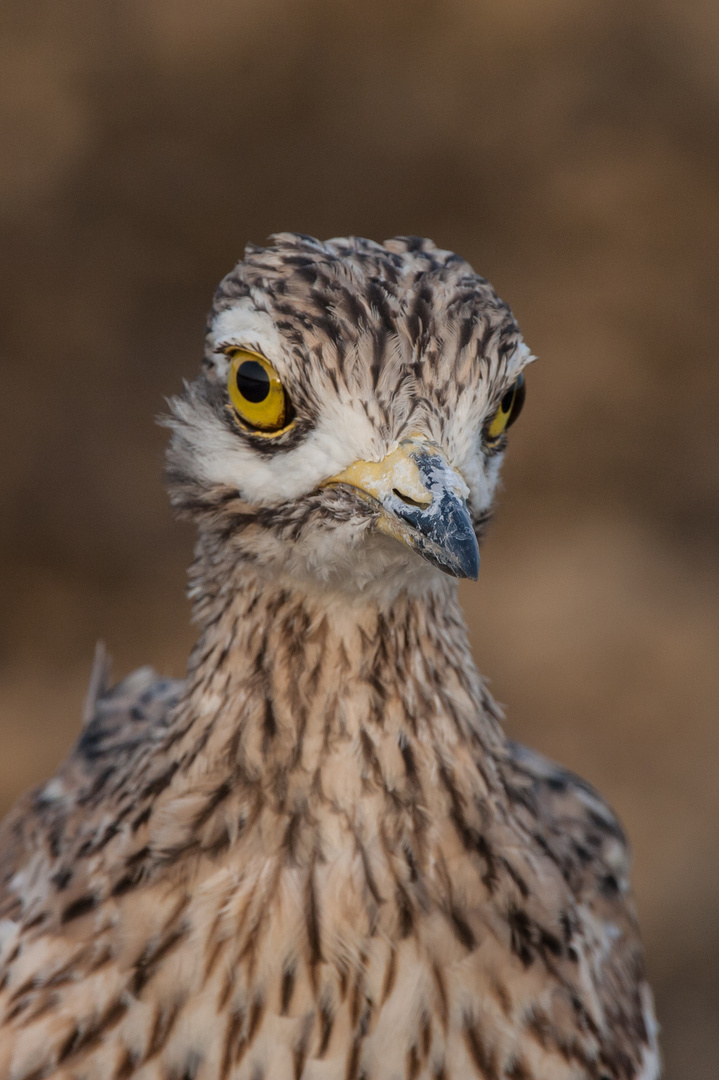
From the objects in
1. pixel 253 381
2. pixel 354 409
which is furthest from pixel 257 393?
pixel 354 409

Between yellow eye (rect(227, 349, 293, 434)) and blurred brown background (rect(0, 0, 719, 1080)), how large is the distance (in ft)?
11.7

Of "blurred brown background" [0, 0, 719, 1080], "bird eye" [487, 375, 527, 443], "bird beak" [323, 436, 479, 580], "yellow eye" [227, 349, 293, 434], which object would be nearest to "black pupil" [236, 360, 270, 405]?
"yellow eye" [227, 349, 293, 434]

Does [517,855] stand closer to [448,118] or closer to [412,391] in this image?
[412,391]

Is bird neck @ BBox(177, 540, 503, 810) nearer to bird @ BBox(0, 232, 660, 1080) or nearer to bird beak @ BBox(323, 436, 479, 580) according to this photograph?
bird @ BBox(0, 232, 660, 1080)

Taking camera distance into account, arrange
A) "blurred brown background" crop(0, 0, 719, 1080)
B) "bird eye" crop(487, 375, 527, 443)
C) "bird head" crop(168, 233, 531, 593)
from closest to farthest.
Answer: "bird head" crop(168, 233, 531, 593)
"bird eye" crop(487, 375, 527, 443)
"blurred brown background" crop(0, 0, 719, 1080)

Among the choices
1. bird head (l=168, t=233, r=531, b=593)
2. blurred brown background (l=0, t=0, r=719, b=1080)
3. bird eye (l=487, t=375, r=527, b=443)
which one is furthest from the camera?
blurred brown background (l=0, t=0, r=719, b=1080)

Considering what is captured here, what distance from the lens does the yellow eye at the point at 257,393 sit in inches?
69.9

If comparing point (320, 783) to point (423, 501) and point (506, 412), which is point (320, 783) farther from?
point (506, 412)

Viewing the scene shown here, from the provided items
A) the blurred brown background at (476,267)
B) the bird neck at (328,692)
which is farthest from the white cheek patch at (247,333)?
the blurred brown background at (476,267)

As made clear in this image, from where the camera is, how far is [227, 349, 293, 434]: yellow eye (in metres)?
1.78

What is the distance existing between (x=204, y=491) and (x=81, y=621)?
11.8 feet

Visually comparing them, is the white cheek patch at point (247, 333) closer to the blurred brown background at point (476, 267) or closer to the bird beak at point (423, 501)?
the bird beak at point (423, 501)

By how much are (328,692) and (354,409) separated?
45 centimetres

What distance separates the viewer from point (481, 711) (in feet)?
6.73
